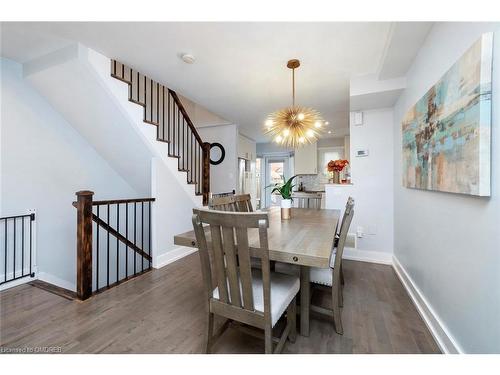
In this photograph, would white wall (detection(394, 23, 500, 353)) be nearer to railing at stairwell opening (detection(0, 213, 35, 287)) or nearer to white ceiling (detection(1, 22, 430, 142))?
white ceiling (detection(1, 22, 430, 142))

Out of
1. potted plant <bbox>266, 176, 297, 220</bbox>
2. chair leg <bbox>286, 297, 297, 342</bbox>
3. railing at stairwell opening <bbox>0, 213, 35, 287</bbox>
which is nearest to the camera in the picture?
chair leg <bbox>286, 297, 297, 342</bbox>

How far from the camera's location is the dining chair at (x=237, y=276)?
1.06 m

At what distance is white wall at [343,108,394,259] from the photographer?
3061 mm

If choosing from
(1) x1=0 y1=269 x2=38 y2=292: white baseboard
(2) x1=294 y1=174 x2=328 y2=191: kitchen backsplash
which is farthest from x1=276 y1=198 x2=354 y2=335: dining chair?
(2) x1=294 y1=174 x2=328 y2=191: kitchen backsplash

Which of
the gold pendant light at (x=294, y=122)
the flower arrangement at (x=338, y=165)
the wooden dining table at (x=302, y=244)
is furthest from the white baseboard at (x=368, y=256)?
the gold pendant light at (x=294, y=122)

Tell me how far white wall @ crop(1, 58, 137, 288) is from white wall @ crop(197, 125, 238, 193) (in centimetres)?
225

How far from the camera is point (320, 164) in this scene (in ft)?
20.3

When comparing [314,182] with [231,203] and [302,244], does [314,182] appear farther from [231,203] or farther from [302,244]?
[302,244]

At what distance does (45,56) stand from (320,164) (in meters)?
5.71

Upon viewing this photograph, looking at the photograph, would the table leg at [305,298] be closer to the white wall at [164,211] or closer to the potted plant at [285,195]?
the potted plant at [285,195]

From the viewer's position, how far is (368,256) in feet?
10.4

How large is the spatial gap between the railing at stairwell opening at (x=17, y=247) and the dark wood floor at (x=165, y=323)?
0.38 m
